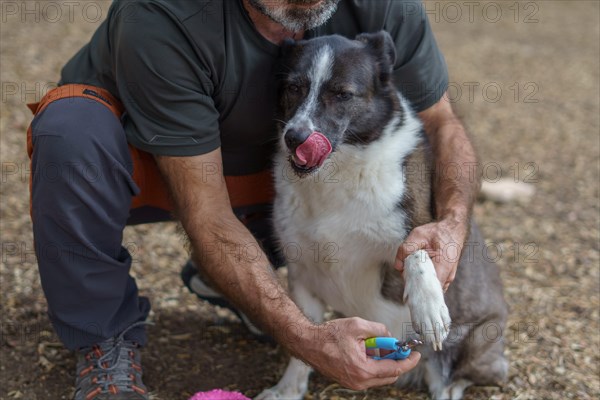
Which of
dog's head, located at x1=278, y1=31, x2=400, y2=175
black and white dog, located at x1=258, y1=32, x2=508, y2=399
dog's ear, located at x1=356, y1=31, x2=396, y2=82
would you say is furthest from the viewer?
dog's ear, located at x1=356, y1=31, x2=396, y2=82

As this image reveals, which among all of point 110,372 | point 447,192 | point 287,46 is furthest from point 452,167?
point 110,372

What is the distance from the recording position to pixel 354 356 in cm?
222

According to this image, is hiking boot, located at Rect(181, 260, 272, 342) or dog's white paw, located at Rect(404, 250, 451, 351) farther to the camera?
hiking boot, located at Rect(181, 260, 272, 342)

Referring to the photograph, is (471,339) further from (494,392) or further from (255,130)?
(255,130)

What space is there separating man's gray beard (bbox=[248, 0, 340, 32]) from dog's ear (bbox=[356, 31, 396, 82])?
0.18 meters

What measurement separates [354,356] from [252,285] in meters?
0.48

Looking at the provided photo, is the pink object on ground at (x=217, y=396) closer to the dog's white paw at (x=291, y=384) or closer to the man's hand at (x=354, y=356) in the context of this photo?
the dog's white paw at (x=291, y=384)

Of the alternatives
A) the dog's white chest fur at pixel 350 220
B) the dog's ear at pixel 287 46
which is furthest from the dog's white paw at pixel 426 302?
the dog's ear at pixel 287 46

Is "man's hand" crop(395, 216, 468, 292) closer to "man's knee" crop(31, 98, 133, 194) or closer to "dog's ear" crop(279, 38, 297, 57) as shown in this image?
"dog's ear" crop(279, 38, 297, 57)

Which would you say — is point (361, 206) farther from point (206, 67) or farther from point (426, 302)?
point (206, 67)

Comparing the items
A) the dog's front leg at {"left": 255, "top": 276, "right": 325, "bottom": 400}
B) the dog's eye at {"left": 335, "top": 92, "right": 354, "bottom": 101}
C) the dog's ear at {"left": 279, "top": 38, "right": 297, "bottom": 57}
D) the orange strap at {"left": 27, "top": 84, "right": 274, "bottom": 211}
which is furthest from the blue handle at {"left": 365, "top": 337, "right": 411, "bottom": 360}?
the dog's ear at {"left": 279, "top": 38, "right": 297, "bottom": 57}

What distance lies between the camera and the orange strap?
2.82 metres

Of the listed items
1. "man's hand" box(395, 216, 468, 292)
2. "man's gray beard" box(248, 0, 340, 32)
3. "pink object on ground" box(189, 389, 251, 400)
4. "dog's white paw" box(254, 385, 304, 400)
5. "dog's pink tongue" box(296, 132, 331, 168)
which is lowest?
"dog's white paw" box(254, 385, 304, 400)

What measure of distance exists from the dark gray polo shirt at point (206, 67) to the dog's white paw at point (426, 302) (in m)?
0.87
